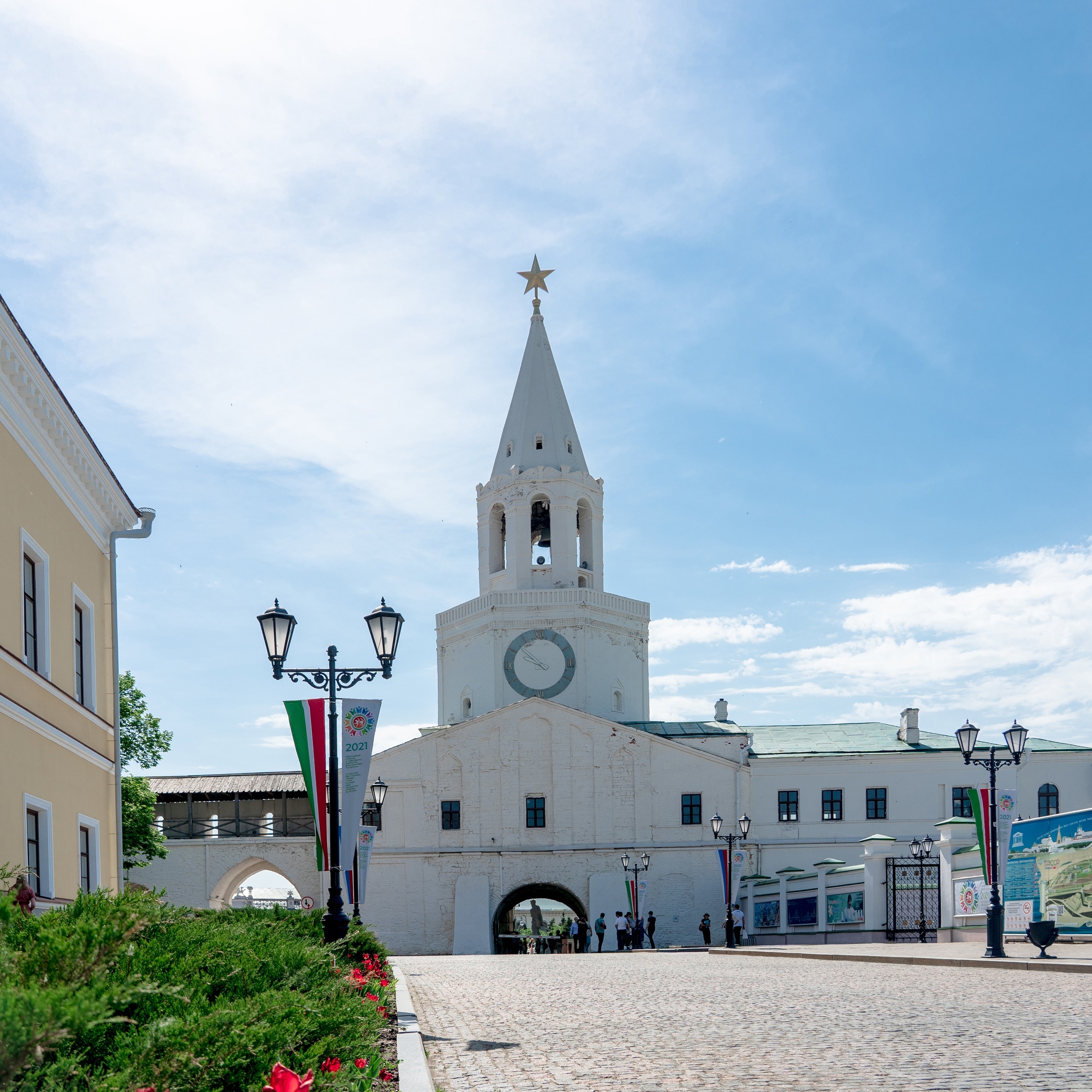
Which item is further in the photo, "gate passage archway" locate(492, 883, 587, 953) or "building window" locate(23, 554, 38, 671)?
"gate passage archway" locate(492, 883, 587, 953)

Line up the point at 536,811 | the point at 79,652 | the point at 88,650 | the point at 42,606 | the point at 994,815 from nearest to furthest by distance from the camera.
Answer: the point at 42,606, the point at 79,652, the point at 88,650, the point at 994,815, the point at 536,811

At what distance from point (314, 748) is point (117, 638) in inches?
189

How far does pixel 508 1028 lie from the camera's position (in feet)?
42.7

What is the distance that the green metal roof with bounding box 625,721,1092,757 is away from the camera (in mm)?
55250

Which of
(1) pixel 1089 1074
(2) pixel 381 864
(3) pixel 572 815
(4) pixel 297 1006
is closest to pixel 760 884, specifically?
(3) pixel 572 815

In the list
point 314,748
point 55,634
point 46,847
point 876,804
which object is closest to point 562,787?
point 876,804

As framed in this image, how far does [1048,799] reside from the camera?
5406cm

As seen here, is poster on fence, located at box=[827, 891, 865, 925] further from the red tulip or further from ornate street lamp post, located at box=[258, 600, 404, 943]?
the red tulip

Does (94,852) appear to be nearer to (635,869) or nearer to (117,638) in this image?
(117,638)

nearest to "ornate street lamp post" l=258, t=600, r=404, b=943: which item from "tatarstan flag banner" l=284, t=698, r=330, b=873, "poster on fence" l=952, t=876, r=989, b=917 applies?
"tatarstan flag banner" l=284, t=698, r=330, b=873

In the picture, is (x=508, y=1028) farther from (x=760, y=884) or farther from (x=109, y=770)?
(x=760, y=884)

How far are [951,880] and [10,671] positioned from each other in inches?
1012

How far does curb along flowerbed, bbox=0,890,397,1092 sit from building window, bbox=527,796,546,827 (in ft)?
149

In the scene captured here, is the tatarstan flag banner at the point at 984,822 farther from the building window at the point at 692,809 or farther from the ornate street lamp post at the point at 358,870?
the building window at the point at 692,809
